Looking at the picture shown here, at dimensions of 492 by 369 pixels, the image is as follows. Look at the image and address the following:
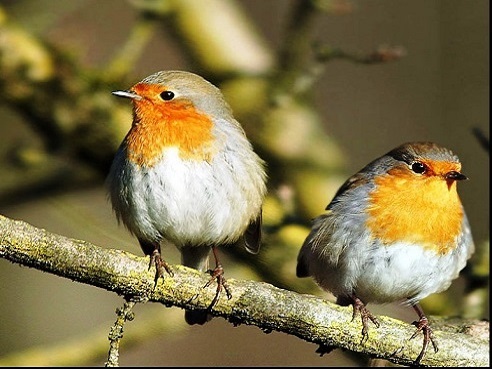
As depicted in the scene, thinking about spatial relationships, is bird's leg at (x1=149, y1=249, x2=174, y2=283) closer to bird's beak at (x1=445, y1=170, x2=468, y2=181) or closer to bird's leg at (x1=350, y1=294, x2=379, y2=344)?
bird's leg at (x1=350, y1=294, x2=379, y2=344)

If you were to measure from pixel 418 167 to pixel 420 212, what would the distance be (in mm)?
214

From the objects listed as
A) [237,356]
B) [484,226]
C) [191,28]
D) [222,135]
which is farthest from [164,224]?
[484,226]

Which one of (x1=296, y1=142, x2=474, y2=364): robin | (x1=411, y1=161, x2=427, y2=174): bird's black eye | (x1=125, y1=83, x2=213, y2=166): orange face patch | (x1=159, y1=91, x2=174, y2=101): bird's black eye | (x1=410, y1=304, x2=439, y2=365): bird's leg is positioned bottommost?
(x1=410, y1=304, x2=439, y2=365): bird's leg

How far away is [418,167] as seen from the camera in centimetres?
404

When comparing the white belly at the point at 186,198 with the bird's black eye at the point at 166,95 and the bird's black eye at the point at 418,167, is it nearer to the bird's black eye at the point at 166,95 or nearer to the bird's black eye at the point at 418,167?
the bird's black eye at the point at 166,95

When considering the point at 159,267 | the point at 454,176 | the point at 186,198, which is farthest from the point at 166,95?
the point at 454,176

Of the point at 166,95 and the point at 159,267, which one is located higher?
the point at 166,95

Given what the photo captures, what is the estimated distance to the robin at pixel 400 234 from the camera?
155 inches

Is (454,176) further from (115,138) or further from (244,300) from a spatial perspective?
(115,138)

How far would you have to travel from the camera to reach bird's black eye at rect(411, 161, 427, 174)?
4.02 meters

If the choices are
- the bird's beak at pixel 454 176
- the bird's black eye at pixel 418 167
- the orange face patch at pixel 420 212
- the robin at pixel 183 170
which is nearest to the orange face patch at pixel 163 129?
the robin at pixel 183 170

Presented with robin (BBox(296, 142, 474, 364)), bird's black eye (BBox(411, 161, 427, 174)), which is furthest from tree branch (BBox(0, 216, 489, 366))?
bird's black eye (BBox(411, 161, 427, 174))

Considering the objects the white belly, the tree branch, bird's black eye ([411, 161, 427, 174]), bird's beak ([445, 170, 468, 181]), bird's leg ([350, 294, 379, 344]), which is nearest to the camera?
the tree branch

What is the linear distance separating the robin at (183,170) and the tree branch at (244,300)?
0.58 meters
